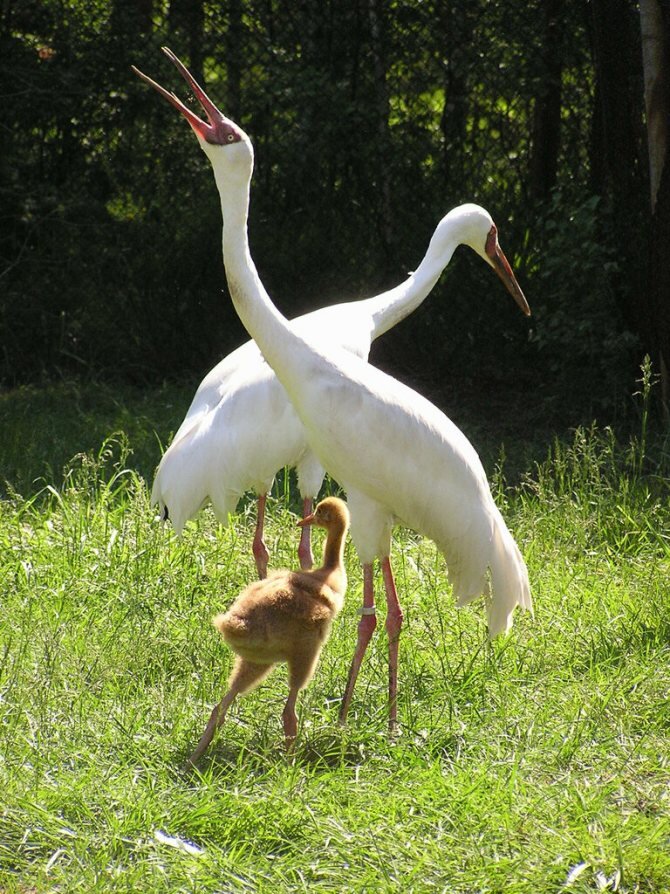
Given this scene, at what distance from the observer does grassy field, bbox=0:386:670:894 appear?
356 cm

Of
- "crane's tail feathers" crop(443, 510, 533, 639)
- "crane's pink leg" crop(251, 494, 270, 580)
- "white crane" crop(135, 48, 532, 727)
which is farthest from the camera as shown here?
"crane's pink leg" crop(251, 494, 270, 580)

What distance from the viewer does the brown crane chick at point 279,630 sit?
4.16m

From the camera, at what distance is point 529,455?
313 inches

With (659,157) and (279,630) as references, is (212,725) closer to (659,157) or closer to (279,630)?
(279,630)

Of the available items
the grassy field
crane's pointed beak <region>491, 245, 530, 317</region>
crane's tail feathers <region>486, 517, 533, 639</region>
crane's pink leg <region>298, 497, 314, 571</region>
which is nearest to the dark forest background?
crane's pointed beak <region>491, 245, 530, 317</region>

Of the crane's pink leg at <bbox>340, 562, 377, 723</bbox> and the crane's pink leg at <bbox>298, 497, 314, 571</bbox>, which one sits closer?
the crane's pink leg at <bbox>340, 562, 377, 723</bbox>

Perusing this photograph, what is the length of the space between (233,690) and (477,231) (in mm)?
3083

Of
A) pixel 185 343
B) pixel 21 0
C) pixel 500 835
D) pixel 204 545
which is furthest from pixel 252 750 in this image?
pixel 21 0

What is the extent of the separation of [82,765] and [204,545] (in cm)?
226

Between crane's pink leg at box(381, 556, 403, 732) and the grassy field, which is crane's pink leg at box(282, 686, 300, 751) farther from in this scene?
crane's pink leg at box(381, 556, 403, 732)

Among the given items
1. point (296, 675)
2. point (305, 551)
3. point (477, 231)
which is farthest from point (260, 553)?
point (477, 231)

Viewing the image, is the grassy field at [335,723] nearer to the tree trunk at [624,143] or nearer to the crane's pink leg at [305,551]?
the crane's pink leg at [305,551]

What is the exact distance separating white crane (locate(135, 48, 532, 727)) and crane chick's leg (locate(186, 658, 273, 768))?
0.41 meters

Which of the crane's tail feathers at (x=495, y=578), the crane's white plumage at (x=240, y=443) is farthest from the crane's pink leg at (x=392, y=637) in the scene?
the crane's white plumage at (x=240, y=443)
